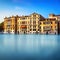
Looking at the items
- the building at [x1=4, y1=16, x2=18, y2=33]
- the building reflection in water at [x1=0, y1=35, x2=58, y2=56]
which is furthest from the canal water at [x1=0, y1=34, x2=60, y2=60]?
the building at [x1=4, y1=16, x2=18, y2=33]

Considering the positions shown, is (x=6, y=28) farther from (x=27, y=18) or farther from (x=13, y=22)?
(x=27, y=18)

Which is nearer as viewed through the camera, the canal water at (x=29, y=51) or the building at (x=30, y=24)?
the canal water at (x=29, y=51)

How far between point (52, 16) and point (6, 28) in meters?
0.98

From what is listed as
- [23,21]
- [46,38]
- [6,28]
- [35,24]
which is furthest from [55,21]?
[46,38]

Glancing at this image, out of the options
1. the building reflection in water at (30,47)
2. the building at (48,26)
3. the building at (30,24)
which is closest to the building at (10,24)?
the building at (30,24)

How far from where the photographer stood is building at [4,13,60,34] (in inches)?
144

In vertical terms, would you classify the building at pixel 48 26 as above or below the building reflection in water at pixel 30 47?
above

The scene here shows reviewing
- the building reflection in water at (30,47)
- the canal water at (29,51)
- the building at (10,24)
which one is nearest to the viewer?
the canal water at (29,51)

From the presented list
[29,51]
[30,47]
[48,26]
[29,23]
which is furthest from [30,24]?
[29,51]

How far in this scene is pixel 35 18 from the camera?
3.75 m

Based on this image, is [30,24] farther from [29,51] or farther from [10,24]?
[29,51]

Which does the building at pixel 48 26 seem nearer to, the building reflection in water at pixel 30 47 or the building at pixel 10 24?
the building reflection in water at pixel 30 47

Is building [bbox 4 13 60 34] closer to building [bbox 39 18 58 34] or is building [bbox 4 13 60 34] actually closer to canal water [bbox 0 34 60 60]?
building [bbox 39 18 58 34]

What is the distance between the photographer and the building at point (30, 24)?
3.65 m
